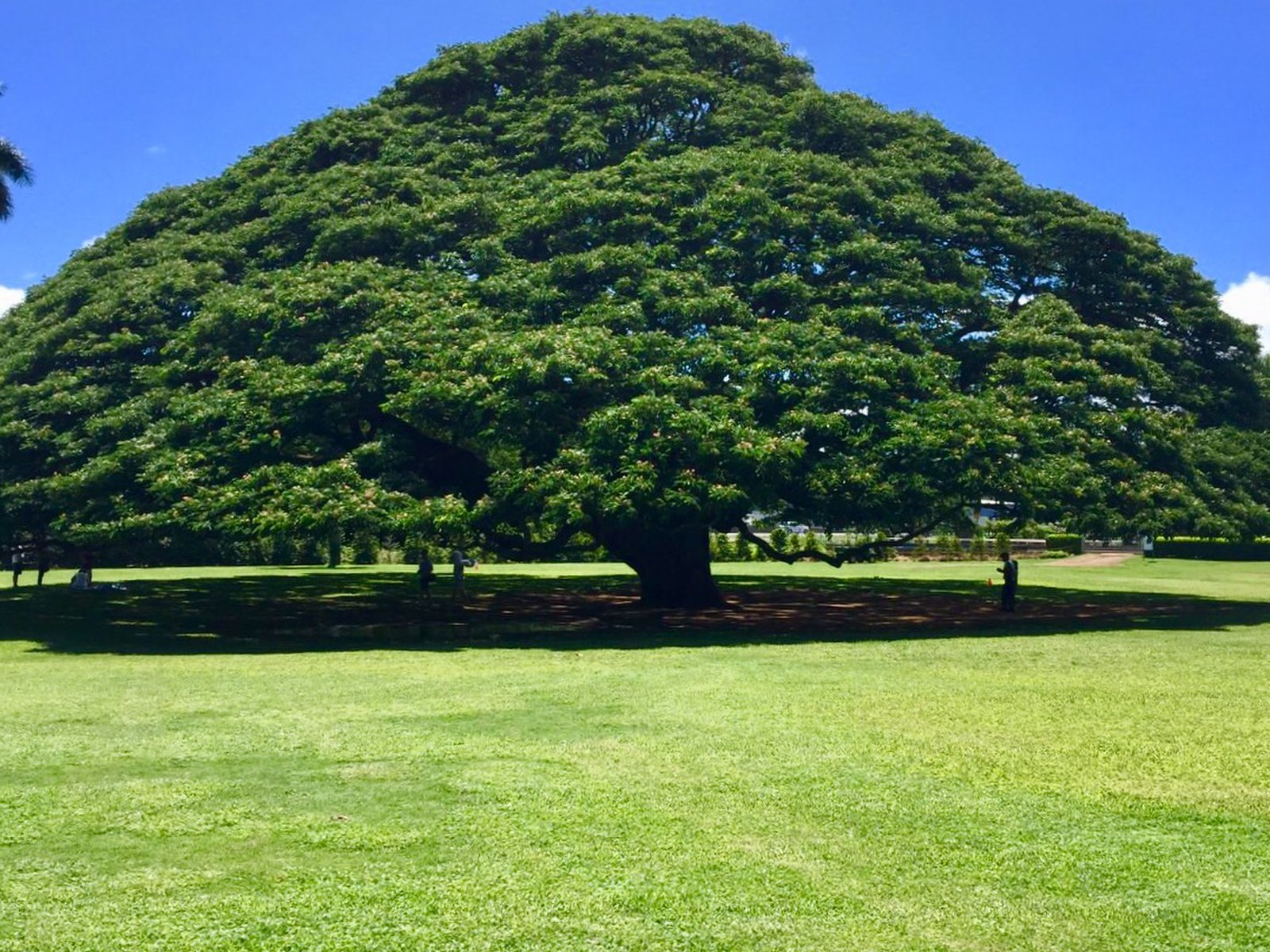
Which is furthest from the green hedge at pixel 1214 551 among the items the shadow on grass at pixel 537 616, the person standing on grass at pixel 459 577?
the person standing on grass at pixel 459 577

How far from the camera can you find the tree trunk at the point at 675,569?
22.5m

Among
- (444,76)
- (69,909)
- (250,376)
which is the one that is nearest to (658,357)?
(250,376)

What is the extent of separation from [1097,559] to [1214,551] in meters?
6.38

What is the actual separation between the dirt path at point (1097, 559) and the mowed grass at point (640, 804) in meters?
34.3

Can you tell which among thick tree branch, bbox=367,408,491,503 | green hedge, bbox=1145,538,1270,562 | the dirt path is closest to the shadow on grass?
thick tree branch, bbox=367,408,491,503

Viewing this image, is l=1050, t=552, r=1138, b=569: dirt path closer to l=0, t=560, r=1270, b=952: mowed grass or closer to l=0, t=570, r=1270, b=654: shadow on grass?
l=0, t=570, r=1270, b=654: shadow on grass

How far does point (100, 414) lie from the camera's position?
20156 mm

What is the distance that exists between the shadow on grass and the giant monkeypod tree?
1.79 meters

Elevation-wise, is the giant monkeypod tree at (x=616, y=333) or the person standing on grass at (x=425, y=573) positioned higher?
the giant monkeypod tree at (x=616, y=333)

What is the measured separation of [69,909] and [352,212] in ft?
62.1

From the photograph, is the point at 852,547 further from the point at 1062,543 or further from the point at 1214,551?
the point at 1214,551

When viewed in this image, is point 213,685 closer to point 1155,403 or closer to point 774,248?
point 774,248

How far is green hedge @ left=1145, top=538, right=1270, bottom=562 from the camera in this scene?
2055 inches

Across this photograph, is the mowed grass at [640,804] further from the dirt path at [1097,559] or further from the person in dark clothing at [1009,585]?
→ the dirt path at [1097,559]
